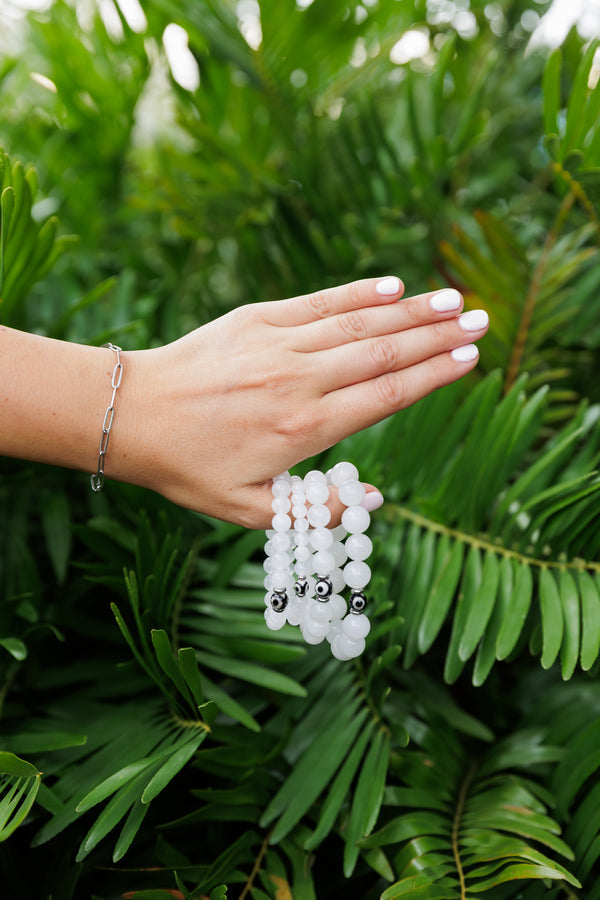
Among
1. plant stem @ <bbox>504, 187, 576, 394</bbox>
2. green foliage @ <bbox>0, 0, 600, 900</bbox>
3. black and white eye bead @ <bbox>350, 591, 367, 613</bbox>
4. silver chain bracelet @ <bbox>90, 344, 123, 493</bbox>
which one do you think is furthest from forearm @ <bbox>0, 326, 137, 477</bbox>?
plant stem @ <bbox>504, 187, 576, 394</bbox>

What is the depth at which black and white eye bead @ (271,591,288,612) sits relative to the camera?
53cm

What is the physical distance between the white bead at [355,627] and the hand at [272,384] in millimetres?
94

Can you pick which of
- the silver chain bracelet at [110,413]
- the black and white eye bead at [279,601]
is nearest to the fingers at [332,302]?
the silver chain bracelet at [110,413]

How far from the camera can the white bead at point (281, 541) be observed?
0.54 m

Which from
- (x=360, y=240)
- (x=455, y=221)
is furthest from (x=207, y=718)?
(x=455, y=221)

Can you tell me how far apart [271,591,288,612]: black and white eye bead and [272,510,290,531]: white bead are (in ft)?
0.18

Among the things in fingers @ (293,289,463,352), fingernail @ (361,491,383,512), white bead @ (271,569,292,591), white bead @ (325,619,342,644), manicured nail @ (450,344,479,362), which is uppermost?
fingers @ (293,289,463,352)

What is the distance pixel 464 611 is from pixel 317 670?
19 cm

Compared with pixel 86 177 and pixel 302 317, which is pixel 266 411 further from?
pixel 86 177

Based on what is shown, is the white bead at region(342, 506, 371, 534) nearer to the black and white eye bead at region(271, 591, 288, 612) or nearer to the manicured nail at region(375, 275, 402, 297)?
the black and white eye bead at region(271, 591, 288, 612)

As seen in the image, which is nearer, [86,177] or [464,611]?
[464,611]

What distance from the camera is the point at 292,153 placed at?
0.94m

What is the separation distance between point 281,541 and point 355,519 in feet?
0.22

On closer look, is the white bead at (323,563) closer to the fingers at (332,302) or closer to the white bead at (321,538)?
the white bead at (321,538)
